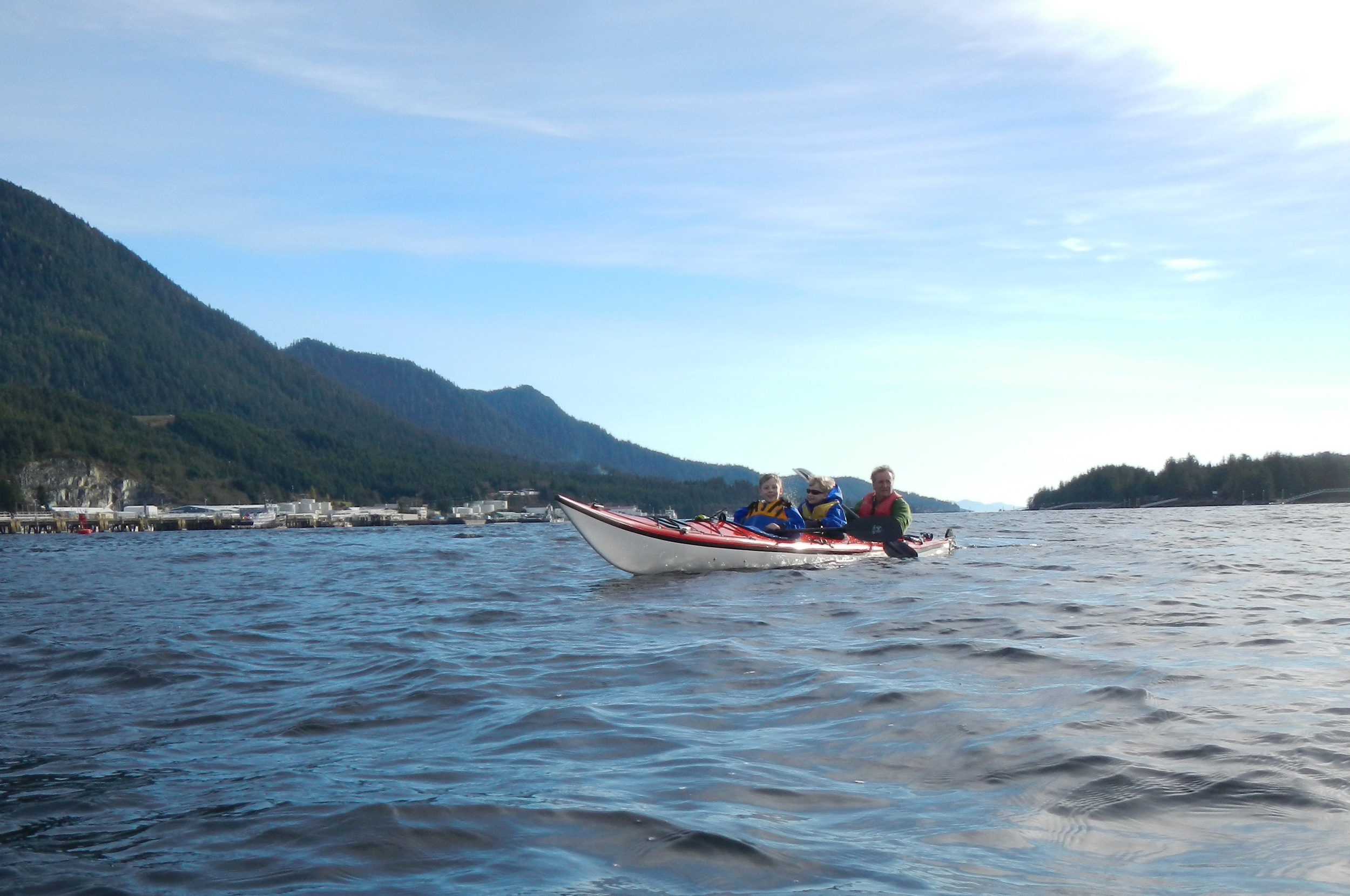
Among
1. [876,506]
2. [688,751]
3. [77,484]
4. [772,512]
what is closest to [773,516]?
[772,512]

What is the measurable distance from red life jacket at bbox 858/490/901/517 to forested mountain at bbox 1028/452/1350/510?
122915 mm

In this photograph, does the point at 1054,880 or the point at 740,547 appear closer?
the point at 1054,880

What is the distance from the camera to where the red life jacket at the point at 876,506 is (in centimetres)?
2484

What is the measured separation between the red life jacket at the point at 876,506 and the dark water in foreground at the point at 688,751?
9956mm

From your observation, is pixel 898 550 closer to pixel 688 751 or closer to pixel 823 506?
pixel 823 506

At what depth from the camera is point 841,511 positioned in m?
23.6

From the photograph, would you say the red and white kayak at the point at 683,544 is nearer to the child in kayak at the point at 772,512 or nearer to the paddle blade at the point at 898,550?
the child in kayak at the point at 772,512

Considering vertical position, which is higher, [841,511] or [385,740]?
[841,511]

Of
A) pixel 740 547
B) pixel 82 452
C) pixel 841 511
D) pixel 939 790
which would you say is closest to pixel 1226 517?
pixel 841 511

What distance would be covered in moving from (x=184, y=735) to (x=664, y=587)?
1130 centimetres

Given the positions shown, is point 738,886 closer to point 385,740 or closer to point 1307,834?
point 1307,834

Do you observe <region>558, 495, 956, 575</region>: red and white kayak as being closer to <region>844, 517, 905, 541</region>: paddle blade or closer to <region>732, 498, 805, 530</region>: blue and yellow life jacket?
<region>732, 498, 805, 530</region>: blue and yellow life jacket

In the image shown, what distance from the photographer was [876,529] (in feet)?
81.1

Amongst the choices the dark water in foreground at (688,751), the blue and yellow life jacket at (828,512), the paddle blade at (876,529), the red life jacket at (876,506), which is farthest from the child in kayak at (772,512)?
the dark water in foreground at (688,751)
